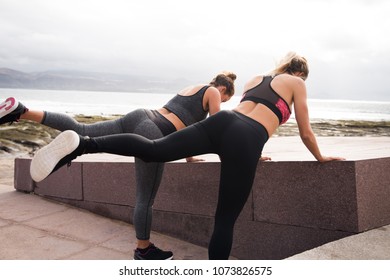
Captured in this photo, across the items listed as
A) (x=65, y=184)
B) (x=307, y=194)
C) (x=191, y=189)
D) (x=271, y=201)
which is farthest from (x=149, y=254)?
(x=65, y=184)

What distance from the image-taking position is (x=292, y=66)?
2.73 metres

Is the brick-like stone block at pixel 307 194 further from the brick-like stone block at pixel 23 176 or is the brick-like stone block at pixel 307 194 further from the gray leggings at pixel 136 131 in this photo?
the brick-like stone block at pixel 23 176

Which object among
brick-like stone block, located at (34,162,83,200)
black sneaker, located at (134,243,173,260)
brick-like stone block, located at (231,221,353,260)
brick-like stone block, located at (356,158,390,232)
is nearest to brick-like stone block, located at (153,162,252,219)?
brick-like stone block, located at (231,221,353,260)

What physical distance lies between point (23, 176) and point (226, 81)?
3.63m

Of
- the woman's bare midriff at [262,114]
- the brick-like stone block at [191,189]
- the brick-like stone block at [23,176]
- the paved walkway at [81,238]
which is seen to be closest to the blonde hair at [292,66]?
the woman's bare midriff at [262,114]

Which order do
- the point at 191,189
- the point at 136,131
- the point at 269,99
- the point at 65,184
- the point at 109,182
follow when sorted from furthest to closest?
1. the point at 65,184
2. the point at 109,182
3. the point at 191,189
4. the point at 136,131
5. the point at 269,99

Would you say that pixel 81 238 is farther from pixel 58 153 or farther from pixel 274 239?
pixel 274 239

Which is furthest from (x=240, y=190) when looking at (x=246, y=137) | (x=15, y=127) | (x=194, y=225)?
(x=15, y=127)

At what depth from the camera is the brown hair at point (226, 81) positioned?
3066mm

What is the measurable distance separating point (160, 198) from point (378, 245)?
2217 mm

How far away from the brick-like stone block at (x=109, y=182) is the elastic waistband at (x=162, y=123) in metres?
1.33

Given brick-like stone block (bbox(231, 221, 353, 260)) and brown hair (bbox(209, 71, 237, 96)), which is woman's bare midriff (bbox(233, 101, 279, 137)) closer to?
brown hair (bbox(209, 71, 237, 96))

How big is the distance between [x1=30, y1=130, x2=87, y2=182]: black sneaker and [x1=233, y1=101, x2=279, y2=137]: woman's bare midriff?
1076 mm
